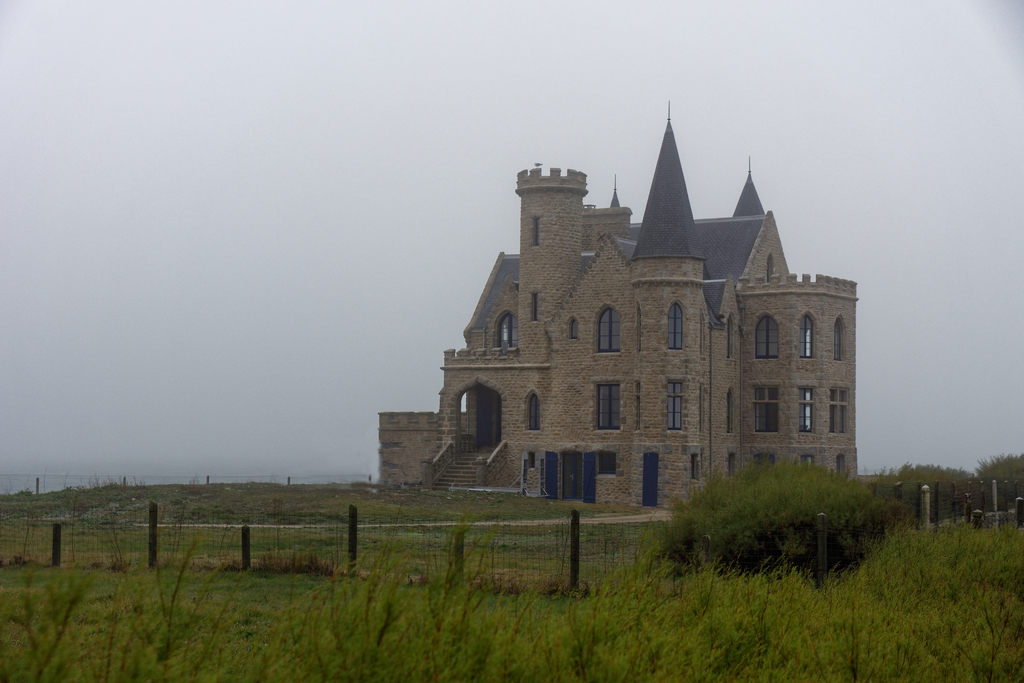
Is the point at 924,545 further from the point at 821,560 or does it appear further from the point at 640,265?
the point at 640,265

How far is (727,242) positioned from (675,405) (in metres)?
9.32

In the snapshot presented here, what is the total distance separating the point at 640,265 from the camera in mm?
39562

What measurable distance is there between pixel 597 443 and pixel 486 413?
716 cm

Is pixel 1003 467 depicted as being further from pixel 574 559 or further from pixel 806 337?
pixel 574 559

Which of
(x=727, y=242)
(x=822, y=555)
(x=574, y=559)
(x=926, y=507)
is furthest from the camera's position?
(x=727, y=242)

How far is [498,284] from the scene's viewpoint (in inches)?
1986

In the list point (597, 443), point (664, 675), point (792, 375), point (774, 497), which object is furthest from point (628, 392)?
point (664, 675)

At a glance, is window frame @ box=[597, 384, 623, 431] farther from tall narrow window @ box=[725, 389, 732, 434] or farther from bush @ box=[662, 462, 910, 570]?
bush @ box=[662, 462, 910, 570]

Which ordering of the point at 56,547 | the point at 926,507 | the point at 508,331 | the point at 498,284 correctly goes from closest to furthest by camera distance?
the point at 56,547 → the point at 926,507 → the point at 508,331 → the point at 498,284

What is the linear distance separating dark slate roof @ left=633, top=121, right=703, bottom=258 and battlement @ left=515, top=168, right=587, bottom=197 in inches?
116

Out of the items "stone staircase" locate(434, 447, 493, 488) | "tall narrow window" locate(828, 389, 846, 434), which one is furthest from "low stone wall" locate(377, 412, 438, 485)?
"tall narrow window" locate(828, 389, 846, 434)

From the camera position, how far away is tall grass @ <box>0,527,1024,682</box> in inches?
218

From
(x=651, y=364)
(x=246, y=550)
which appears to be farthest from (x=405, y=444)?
(x=246, y=550)

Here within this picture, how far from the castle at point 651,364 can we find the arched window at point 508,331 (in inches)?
61.7
